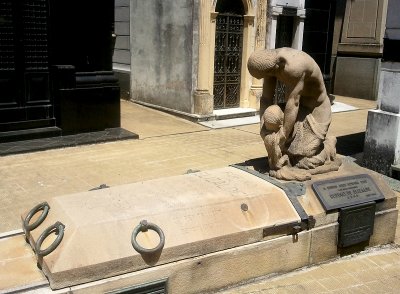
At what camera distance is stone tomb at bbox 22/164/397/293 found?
370cm

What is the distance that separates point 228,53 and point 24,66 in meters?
5.00

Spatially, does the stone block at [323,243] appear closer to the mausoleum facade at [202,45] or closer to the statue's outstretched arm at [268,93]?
the statue's outstretched arm at [268,93]

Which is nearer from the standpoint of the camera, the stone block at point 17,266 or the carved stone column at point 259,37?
the stone block at point 17,266

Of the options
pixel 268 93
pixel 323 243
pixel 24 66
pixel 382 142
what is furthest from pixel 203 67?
pixel 323 243

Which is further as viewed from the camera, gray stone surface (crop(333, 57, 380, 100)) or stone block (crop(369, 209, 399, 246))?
gray stone surface (crop(333, 57, 380, 100))

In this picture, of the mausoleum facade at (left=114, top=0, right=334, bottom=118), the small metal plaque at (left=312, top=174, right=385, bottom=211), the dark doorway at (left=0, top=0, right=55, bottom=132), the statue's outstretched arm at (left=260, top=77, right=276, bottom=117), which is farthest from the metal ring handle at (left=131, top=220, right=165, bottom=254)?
the mausoleum facade at (left=114, top=0, right=334, bottom=118)

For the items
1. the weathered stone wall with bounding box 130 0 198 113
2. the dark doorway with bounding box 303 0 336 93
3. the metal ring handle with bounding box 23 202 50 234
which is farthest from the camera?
the dark doorway with bounding box 303 0 336 93

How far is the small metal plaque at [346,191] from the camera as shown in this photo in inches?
189

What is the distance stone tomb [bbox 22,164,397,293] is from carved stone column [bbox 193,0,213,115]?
6521mm

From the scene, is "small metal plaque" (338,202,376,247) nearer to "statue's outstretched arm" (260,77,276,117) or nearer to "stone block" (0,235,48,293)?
"statue's outstretched arm" (260,77,276,117)

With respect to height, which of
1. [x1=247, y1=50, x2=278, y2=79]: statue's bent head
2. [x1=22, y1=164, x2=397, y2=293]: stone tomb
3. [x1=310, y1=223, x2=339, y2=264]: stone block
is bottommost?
[x1=310, y1=223, x2=339, y2=264]: stone block

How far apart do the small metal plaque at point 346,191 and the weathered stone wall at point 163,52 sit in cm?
690

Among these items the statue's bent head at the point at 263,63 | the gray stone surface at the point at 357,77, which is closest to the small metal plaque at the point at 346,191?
the statue's bent head at the point at 263,63

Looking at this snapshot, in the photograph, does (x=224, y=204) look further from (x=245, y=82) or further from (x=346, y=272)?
(x=245, y=82)
